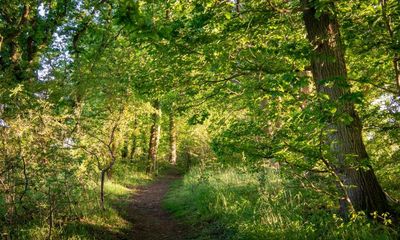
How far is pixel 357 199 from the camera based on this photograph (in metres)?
5.59

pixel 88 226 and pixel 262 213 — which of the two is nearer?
pixel 262 213

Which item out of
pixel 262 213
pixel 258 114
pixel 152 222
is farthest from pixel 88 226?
pixel 258 114

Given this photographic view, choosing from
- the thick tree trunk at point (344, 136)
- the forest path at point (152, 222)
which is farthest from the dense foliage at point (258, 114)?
the forest path at point (152, 222)

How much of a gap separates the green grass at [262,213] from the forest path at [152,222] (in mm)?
396

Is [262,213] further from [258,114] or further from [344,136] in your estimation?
[344,136]

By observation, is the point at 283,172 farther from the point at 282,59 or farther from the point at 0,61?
the point at 0,61

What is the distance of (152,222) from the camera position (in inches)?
398

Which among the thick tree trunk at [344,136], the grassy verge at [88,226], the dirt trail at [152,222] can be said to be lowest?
the dirt trail at [152,222]

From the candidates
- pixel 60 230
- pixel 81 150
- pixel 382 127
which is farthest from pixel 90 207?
pixel 382 127

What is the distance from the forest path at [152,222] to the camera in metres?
Answer: 8.54

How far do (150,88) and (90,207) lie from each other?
394 centimetres

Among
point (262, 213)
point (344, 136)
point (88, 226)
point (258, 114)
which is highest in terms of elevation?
point (258, 114)

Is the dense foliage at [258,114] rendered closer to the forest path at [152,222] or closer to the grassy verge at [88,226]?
the grassy verge at [88,226]

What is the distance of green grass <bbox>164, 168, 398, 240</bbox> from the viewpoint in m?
5.20
